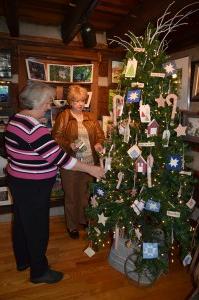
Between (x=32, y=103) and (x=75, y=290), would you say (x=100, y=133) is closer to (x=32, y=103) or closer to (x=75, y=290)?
(x=32, y=103)

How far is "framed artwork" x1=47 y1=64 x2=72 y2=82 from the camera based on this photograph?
10.4ft

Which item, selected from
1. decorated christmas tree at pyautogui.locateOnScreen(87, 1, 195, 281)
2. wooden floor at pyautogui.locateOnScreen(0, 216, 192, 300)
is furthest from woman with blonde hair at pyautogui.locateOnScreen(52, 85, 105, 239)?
decorated christmas tree at pyautogui.locateOnScreen(87, 1, 195, 281)

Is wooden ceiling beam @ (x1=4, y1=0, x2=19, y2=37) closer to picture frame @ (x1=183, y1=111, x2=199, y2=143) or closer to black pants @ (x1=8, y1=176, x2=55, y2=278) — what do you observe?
black pants @ (x1=8, y1=176, x2=55, y2=278)

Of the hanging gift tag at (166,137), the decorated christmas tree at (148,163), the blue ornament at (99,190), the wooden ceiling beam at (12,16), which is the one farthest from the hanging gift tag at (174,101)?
the wooden ceiling beam at (12,16)

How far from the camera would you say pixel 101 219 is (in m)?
2.11

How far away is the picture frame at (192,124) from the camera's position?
8.13ft

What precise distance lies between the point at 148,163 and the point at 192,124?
0.93m

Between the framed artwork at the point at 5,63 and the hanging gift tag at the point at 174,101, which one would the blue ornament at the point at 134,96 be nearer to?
the hanging gift tag at the point at 174,101

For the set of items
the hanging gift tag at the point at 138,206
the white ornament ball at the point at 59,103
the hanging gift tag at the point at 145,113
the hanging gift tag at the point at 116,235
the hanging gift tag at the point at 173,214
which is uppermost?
the white ornament ball at the point at 59,103

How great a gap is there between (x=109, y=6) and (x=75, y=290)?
2582 millimetres

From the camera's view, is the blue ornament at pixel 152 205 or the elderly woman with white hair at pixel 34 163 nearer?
the elderly woman with white hair at pixel 34 163

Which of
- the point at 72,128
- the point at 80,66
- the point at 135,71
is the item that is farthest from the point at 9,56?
the point at 135,71

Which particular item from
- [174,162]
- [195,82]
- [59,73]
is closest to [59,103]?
[59,73]

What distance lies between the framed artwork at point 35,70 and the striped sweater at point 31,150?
150cm
